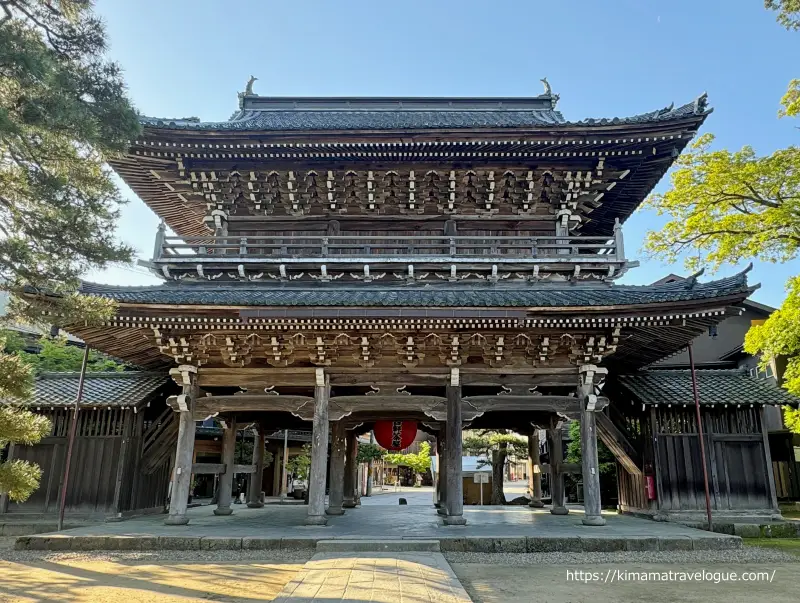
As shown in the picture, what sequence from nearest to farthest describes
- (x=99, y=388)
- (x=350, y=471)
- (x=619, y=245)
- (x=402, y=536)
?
(x=402, y=536) < (x=619, y=245) < (x=99, y=388) < (x=350, y=471)

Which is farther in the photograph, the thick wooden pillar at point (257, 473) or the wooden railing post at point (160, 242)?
the thick wooden pillar at point (257, 473)

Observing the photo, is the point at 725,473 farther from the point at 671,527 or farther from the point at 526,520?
the point at 526,520

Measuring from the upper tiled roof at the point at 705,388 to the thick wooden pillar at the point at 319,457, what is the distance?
28.2 feet

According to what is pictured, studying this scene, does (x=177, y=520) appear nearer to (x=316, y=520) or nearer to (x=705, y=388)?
(x=316, y=520)

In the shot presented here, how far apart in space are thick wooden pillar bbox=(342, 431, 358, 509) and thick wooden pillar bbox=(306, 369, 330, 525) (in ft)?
16.2

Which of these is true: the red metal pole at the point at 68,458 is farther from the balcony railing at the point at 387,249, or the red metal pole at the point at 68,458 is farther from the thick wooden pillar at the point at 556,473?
the thick wooden pillar at the point at 556,473

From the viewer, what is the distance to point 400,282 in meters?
13.3

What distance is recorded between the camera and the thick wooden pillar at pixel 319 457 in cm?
1187

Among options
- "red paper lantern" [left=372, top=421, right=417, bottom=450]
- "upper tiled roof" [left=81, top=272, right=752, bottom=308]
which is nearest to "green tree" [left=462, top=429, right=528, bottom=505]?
"red paper lantern" [left=372, top=421, right=417, bottom=450]

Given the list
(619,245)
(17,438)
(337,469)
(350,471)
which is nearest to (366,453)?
(350,471)

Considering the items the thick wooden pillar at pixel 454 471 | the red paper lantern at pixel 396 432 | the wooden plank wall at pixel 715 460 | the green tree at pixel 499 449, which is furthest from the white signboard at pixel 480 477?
the thick wooden pillar at pixel 454 471

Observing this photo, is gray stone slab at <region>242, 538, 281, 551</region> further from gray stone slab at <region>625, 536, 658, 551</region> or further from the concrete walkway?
gray stone slab at <region>625, 536, 658, 551</region>

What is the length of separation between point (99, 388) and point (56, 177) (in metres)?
8.99

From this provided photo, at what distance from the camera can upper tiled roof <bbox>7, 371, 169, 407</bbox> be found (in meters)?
14.0
